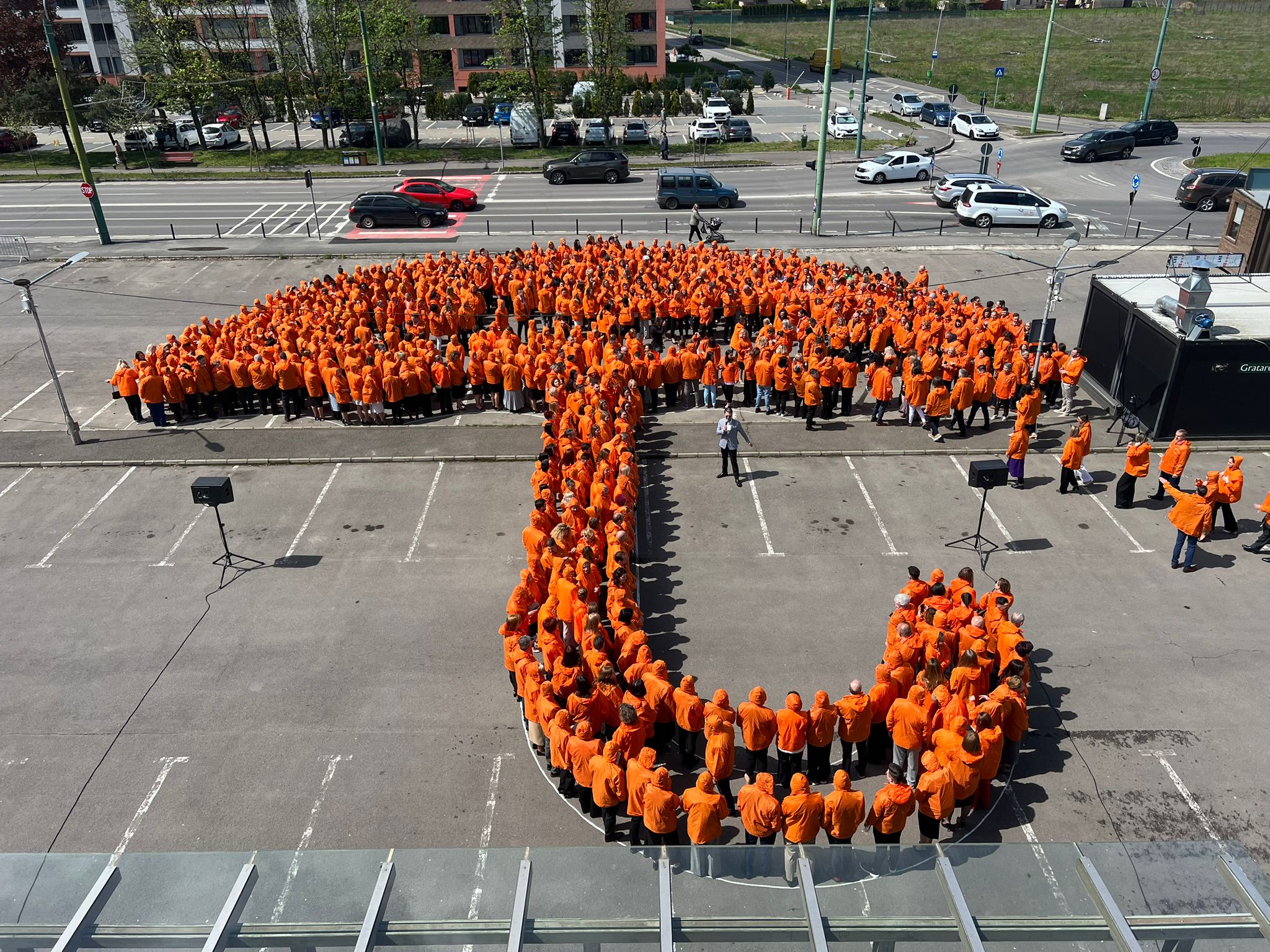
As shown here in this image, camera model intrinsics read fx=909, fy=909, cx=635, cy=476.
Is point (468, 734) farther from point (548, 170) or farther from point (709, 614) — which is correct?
point (548, 170)

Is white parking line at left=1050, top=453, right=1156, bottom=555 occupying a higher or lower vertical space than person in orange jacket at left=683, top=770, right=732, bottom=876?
lower

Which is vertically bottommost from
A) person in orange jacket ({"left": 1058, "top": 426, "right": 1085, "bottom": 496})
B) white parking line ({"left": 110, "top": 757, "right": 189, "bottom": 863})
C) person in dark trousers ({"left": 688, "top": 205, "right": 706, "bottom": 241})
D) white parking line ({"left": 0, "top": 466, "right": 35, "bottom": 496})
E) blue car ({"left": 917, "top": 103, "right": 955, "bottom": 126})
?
white parking line ({"left": 110, "top": 757, "right": 189, "bottom": 863})

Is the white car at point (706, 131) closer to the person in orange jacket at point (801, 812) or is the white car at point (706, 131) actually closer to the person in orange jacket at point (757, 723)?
the person in orange jacket at point (757, 723)

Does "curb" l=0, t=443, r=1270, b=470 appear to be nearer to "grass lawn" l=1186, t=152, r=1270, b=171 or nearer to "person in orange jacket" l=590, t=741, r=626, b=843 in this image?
"person in orange jacket" l=590, t=741, r=626, b=843

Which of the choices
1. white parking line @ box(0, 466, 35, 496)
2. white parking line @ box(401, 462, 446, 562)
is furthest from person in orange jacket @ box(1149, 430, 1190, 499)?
white parking line @ box(0, 466, 35, 496)

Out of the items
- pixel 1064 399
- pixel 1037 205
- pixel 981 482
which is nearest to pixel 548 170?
pixel 1037 205

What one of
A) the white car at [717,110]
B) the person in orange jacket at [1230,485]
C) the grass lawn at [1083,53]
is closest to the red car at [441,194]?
the white car at [717,110]

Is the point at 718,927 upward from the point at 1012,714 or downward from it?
upward
